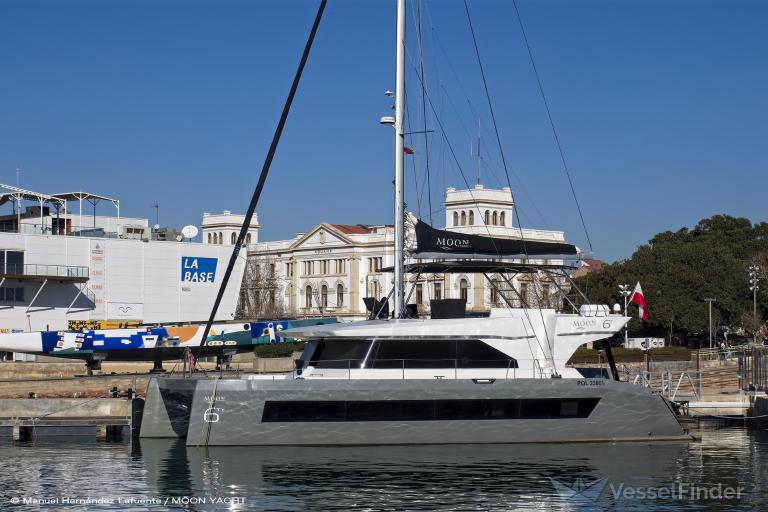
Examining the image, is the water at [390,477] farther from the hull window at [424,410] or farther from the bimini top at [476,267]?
the bimini top at [476,267]

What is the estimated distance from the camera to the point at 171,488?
65.8 ft

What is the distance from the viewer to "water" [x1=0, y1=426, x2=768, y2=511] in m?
18.8

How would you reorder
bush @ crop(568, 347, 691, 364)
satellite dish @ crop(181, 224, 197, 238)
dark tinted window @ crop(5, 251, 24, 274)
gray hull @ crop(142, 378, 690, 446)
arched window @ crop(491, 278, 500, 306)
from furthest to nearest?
satellite dish @ crop(181, 224, 197, 238) < dark tinted window @ crop(5, 251, 24, 274) < bush @ crop(568, 347, 691, 364) < arched window @ crop(491, 278, 500, 306) < gray hull @ crop(142, 378, 690, 446)

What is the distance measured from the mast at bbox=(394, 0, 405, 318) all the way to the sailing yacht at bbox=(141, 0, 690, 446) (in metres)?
0.04

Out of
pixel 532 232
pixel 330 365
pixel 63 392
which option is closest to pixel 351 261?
pixel 532 232

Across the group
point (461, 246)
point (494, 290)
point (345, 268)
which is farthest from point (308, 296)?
point (461, 246)

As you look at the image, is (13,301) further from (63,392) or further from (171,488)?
(171,488)

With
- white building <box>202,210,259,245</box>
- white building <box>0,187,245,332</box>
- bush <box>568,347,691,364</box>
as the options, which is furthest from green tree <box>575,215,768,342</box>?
white building <box>202,210,259,245</box>

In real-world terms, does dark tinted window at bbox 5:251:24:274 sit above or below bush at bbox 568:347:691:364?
above

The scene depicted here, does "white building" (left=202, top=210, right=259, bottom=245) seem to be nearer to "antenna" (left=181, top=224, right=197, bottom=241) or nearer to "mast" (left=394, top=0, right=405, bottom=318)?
"antenna" (left=181, top=224, right=197, bottom=241)

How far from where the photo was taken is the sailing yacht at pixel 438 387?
23375mm

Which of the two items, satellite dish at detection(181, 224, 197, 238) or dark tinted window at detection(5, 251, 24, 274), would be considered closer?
dark tinted window at detection(5, 251, 24, 274)

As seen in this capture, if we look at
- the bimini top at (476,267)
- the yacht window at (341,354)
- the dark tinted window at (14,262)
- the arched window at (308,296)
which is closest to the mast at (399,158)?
the bimini top at (476,267)

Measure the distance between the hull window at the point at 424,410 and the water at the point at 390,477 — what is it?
0.70 metres
